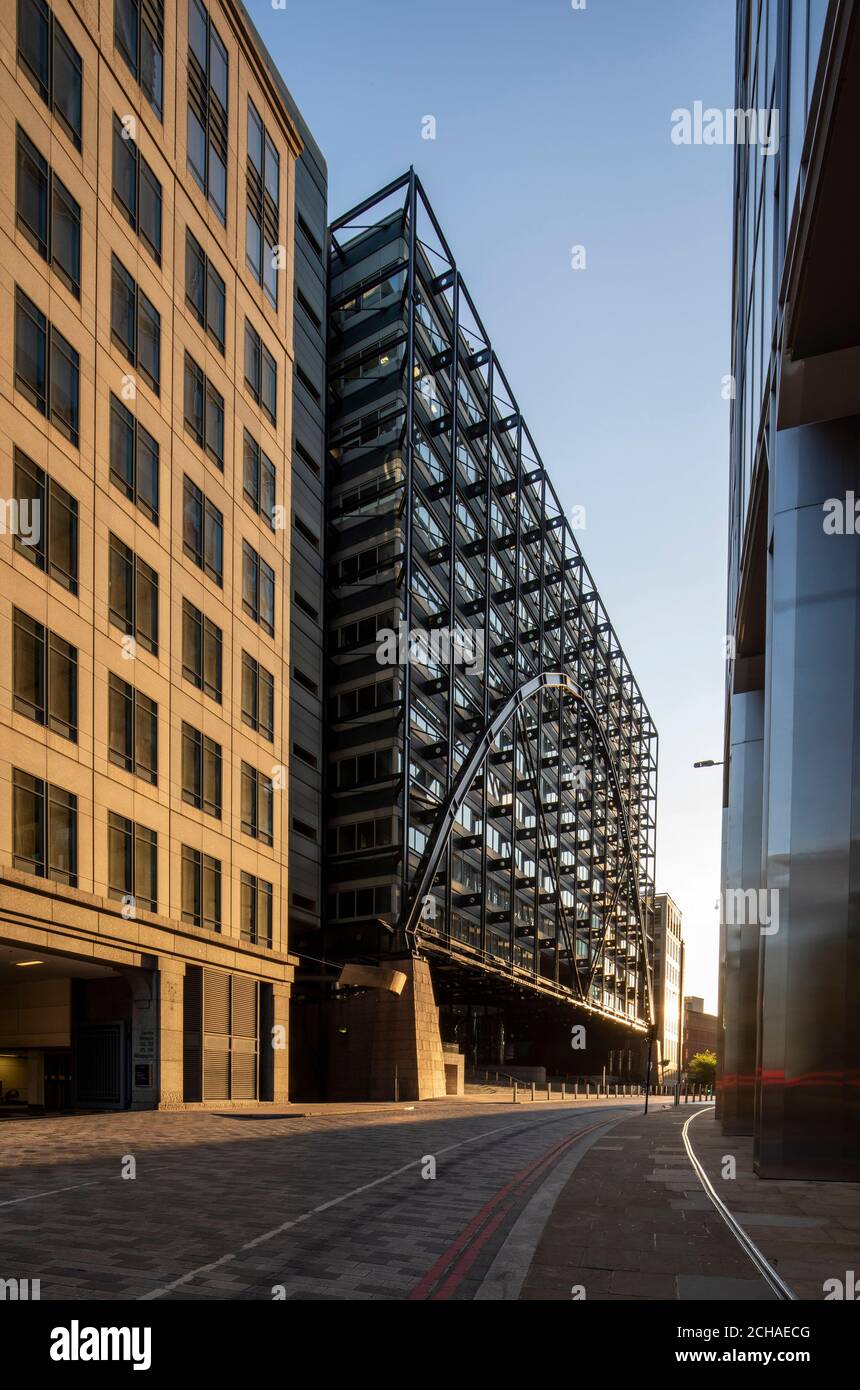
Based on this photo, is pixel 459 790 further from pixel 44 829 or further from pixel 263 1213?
pixel 263 1213

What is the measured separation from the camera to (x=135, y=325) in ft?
114

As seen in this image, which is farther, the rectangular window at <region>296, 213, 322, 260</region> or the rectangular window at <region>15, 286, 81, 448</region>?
the rectangular window at <region>296, 213, 322, 260</region>

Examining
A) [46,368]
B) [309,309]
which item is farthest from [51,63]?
[309,309]

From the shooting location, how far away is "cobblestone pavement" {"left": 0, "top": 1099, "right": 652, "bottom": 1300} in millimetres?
9008

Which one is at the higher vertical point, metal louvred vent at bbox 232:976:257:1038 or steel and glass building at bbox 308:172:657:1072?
steel and glass building at bbox 308:172:657:1072

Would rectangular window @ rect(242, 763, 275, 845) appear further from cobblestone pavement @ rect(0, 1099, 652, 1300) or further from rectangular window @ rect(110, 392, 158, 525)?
cobblestone pavement @ rect(0, 1099, 652, 1300)

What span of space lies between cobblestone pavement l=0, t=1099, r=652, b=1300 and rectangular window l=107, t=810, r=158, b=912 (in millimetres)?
9342

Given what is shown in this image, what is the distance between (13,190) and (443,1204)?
26.4 m

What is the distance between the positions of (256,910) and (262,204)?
2860 centimetres

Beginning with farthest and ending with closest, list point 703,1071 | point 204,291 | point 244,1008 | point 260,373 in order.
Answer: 1. point 703,1071
2. point 260,373
3. point 244,1008
4. point 204,291

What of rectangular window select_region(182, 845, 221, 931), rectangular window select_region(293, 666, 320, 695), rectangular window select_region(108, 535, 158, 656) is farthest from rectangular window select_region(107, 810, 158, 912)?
rectangular window select_region(293, 666, 320, 695)

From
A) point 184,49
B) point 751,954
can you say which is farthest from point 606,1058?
point 184,49
